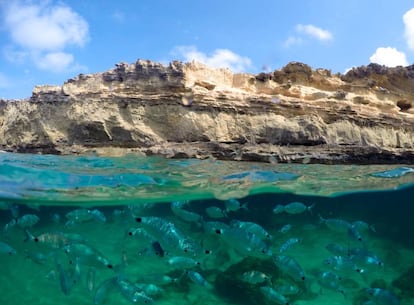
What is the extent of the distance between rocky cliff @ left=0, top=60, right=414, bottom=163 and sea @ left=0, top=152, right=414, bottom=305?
135 centimetres

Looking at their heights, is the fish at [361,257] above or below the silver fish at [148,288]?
above

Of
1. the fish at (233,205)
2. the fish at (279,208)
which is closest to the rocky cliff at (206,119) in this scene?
the fish at (233,205)

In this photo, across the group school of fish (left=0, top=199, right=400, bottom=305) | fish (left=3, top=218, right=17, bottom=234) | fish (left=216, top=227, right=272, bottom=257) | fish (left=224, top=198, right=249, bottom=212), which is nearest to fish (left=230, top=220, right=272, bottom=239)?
school of fish (left=0, top=199, right=400, bottom=305)

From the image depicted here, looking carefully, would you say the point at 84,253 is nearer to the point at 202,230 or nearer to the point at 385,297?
the point at 202,230

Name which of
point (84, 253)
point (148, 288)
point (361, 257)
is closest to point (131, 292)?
point (148, 288)

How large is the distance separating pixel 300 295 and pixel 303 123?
8797 millimetres

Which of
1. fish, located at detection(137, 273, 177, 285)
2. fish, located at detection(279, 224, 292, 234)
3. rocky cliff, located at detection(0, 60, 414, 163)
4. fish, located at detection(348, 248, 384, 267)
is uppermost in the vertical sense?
rocky cliff, located at detection(0, 60, 414, 163)

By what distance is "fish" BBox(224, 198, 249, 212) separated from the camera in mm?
15123

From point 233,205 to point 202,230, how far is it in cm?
174

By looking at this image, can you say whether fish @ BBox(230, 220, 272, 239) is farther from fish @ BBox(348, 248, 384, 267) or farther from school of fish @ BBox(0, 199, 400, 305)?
fish @ BBox(348, 248, 384, 267)

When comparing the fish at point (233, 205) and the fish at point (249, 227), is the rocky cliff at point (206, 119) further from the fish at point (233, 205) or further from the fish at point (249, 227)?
the fish at point (249, 227)

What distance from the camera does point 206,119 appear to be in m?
19.8

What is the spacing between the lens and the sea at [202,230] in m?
10.8

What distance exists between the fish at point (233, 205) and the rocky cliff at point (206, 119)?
209 cm
